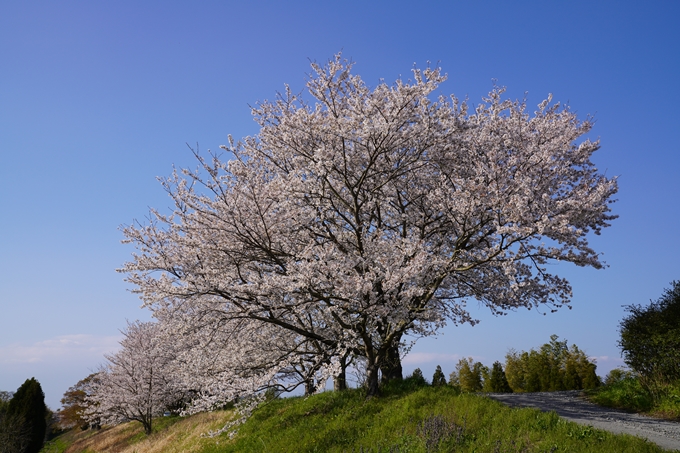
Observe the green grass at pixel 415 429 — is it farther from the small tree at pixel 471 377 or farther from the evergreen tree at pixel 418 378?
the small tree at pixel 471 377

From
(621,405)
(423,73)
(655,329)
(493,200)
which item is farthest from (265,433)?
(655,329)

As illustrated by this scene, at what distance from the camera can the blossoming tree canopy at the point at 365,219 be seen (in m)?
10.7

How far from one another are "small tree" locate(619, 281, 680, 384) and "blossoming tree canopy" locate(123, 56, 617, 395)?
4.44m

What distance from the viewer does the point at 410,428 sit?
991 centimetres

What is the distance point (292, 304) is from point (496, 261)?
518cm

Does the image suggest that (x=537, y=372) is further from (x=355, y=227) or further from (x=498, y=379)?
(x=355, y=227)

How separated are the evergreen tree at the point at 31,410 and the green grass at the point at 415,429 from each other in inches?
1216

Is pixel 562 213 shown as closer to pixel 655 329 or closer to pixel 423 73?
pixel 423 73

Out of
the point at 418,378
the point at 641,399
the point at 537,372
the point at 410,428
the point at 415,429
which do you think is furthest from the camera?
the point at 537,372

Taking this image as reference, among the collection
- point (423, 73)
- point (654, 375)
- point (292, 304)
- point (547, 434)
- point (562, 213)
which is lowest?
point (547, 434)

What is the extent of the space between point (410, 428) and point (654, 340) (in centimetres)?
969

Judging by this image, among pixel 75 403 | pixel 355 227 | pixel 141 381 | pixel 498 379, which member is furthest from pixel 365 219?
pixel 75 403

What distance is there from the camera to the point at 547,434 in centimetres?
855

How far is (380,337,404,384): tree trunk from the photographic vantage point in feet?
45.6
